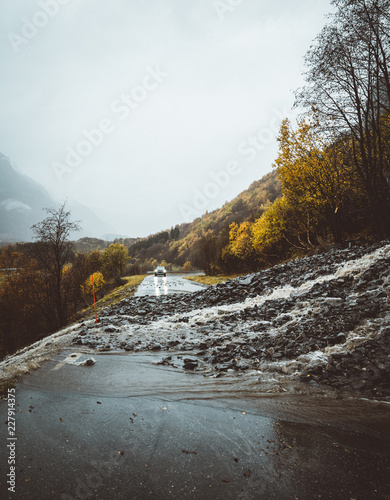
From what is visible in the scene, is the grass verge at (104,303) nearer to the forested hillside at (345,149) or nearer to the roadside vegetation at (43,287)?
Answer: the roadside vegetation at (43,287)

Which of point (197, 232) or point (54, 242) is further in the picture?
point (197, 232)

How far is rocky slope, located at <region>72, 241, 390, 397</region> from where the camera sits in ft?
17.2

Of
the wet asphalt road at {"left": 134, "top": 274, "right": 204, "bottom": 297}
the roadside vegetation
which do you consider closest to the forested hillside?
the wet asphalt road at {"left": 134, "top": 274, "right": 204, "bottom": 297}

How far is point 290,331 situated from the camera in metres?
7.43

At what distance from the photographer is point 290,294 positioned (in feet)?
37.4

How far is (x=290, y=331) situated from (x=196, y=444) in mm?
4953

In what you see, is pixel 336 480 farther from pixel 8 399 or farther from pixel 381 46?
pixel 381 46

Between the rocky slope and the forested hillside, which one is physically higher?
the forested hillside

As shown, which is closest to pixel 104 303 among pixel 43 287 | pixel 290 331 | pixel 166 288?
pixel 43 287

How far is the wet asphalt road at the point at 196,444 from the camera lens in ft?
8.89

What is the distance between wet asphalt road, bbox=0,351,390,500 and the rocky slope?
0.91m

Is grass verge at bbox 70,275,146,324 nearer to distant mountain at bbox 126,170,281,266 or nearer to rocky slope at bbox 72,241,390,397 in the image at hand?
rocky slope at bbox 72,241,390,397

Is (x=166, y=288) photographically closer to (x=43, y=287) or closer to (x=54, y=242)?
(x=43, y=287)

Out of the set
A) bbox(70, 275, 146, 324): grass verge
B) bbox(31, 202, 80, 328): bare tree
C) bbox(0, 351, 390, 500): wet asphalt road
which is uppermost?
bbox(31, 202, 80, 328): bare tree
